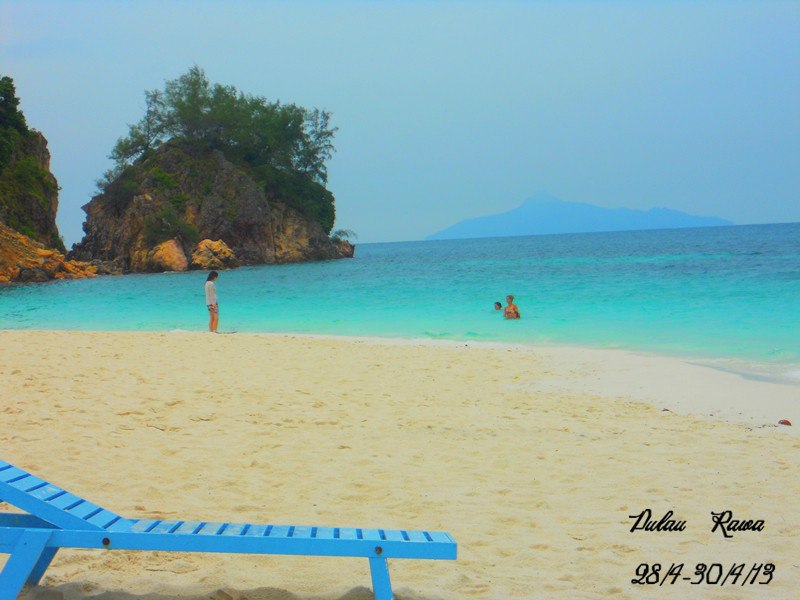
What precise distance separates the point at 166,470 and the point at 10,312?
889 inches

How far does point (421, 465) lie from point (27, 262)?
47006 millimetres

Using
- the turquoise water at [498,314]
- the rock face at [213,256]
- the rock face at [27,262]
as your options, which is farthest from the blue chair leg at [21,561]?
the rock face at [213,256]

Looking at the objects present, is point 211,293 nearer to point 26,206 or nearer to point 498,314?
point 498,314

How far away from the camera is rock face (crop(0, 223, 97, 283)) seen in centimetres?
4381

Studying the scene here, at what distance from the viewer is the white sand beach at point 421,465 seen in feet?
11.4

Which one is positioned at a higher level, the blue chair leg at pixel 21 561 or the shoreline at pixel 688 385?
the blue chair leg at pixel 21 561

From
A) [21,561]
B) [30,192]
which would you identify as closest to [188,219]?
[30,192]

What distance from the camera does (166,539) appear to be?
9.22ft

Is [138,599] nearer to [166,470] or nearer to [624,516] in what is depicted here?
[166,470]

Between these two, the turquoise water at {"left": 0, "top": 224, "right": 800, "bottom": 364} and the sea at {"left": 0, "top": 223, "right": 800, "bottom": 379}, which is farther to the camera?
the turquoise water at {"left": 0, "top": 224, "right": 800, "bottom": 364}

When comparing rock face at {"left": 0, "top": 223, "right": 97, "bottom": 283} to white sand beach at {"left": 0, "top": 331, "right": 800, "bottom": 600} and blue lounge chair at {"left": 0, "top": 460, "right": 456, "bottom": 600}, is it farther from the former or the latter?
blue lounge chair at {"left": 0, "top": 460, "right": 456, "bottom": 600}

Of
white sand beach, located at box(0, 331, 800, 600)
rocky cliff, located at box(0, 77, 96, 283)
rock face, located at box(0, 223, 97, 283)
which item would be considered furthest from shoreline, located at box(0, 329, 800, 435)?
rocky cliff, located at box(0, 77, 96, 283)

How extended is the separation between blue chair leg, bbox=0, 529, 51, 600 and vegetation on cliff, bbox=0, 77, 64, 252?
176 feet

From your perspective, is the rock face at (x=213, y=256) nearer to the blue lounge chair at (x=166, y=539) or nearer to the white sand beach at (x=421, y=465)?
the white sand beach at (x=421, y=465)
